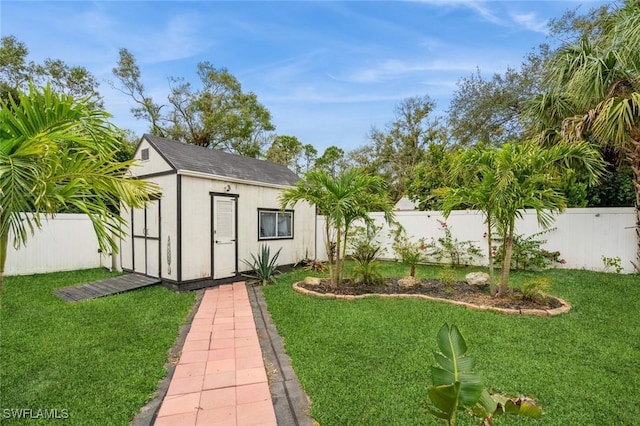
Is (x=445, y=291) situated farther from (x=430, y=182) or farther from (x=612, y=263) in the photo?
(x=430, y=182)

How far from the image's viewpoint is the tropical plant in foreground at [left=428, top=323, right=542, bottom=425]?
128 centimetres

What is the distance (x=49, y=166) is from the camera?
2.32m

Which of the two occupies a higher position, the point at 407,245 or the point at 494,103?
the point at 494,103

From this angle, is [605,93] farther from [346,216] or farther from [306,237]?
[306,237]

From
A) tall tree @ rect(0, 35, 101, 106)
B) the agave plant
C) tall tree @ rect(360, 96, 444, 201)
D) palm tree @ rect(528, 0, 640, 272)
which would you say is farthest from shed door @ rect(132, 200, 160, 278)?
tall tree @ rect(360, 96, 444, 201)

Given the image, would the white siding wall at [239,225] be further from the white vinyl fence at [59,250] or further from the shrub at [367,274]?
the white vinyl fence at [59,250]

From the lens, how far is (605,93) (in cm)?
632

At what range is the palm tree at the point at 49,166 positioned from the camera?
2.14m

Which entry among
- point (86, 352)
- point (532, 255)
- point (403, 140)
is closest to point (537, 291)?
point (532, 255)

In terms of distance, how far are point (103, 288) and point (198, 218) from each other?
2.34m

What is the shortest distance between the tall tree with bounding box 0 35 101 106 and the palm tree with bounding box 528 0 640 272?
1645 centimetres

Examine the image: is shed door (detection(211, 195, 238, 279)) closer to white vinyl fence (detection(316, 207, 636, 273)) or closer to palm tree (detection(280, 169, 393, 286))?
palm tree (detection(280, 169, 393, 286))

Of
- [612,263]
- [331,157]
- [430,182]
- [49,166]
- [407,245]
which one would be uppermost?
[331,157]

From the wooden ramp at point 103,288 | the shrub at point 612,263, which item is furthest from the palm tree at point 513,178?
the wooden ramp at point 103,288
